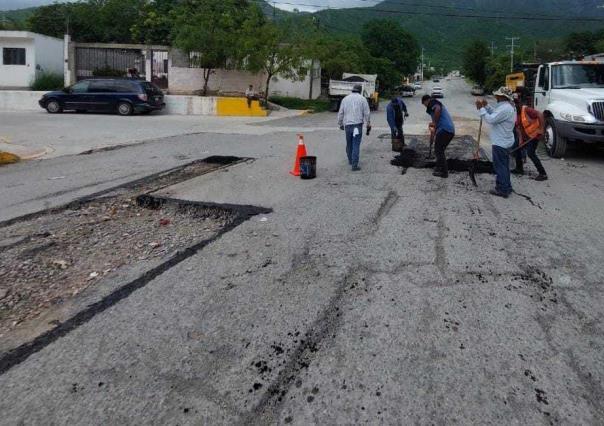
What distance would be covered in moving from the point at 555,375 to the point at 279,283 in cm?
218

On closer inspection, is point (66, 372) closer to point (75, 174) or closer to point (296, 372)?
point (296, 372)

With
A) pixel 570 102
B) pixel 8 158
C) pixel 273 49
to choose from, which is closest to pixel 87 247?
pixel 8 158

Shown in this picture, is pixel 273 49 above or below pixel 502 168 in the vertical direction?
above

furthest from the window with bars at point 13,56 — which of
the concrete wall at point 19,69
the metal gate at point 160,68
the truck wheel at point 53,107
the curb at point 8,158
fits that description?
the curb at point 8,158

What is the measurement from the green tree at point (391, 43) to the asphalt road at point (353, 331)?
6930cm

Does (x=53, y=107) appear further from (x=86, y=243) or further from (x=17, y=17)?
(x=17, y=17)

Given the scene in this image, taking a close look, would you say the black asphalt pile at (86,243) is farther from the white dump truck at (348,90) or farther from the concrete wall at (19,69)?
the concrete wall at (19,69)

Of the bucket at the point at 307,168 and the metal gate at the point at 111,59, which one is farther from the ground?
the metal gate at the point at 111,59

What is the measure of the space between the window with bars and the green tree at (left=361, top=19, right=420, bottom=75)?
48825 millimetres

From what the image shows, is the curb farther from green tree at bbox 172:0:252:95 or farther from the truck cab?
green tree at bbox 172:0:252:95

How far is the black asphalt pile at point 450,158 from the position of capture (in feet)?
33.0

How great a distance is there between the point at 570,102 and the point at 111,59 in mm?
29312

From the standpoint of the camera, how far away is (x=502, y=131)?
767 cm

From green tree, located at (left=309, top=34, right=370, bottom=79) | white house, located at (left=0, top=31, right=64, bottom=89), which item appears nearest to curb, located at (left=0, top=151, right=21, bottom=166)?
white house, located at (left=0, top=31, right=64, bottom=89)
